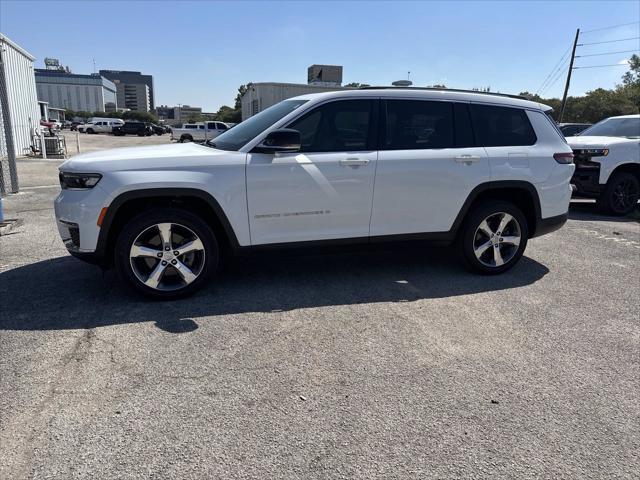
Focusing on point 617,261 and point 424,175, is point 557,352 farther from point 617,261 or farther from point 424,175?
point 617,261

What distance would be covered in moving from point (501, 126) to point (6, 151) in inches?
383

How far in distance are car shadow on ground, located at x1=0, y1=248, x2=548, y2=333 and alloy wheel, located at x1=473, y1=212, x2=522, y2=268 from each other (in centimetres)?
21

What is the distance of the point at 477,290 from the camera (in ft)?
16.0

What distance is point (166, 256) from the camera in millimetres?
4230

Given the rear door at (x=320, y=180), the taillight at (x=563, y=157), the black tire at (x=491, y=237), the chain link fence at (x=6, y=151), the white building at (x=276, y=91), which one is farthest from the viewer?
the white building at (x=276, y=91)

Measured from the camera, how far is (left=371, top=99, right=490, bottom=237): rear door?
4.69m

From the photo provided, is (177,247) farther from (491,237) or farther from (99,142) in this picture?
(99,142)

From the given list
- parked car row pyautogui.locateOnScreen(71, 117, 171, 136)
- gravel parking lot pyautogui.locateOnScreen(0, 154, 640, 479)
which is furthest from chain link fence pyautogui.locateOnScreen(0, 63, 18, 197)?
parked car row pyautogui.locateOnScreen(71, 117, 171, 136)

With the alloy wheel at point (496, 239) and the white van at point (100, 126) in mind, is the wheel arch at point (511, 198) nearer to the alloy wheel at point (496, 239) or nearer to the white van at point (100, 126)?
the alloy wheel at point (496, 239)

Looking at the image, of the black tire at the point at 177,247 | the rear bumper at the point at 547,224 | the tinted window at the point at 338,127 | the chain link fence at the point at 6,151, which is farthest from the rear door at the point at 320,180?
the chain link fence at the point at 6,151

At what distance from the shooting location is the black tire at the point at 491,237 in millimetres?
5113

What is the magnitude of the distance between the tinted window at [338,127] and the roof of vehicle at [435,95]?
0.11 metres

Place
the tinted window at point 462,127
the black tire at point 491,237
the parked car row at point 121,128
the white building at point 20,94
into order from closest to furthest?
1. the tinted window at point 462,127
2. the black tire at point 491,237
3. the white building at point 20,94
4. the parked car row at point 121,128

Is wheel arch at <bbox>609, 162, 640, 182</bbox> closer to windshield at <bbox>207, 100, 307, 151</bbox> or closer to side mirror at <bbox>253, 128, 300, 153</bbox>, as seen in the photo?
windshield at <bbox>207, 100, 307, 151</bbox>
